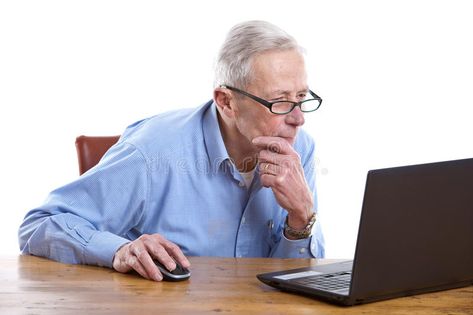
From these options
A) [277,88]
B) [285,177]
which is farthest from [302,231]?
[277,88]

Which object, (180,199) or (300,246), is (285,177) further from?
(180,199)

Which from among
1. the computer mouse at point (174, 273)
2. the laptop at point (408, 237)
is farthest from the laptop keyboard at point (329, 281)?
the computer mouse at point (174, 273)

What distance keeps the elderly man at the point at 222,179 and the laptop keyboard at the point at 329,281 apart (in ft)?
1.30

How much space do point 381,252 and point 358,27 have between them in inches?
105

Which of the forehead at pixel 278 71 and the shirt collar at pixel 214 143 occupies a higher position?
the forehead at pixel 278 71

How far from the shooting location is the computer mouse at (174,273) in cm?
176

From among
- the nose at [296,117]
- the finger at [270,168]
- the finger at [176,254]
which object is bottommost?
the finger at [176,254]

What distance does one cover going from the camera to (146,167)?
Answer: 2.22 meters

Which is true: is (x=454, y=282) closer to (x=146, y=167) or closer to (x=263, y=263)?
(x=263, y=263)

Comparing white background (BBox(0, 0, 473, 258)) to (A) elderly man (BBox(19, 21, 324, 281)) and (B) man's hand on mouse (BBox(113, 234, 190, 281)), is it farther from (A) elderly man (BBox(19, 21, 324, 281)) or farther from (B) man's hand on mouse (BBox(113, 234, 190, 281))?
(B) man's hand on mouse (BBox(113, 234, 190, 281))

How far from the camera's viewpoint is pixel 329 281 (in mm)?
1705

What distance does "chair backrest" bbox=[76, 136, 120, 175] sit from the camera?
99.5 inches

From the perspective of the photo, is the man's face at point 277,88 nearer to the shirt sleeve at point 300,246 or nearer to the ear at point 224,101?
the ear at point 224,101

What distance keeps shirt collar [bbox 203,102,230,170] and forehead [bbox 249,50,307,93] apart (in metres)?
0.21
